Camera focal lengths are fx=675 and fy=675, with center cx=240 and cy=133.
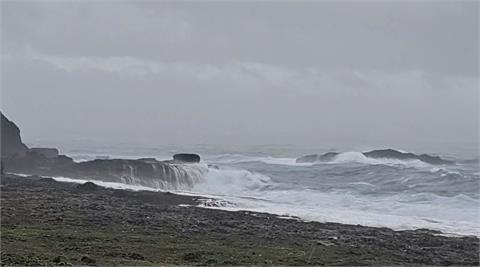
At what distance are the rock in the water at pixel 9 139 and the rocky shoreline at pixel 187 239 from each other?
85.8ft

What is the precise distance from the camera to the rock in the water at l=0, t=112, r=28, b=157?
5019 cm

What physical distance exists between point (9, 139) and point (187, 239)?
37.0 m

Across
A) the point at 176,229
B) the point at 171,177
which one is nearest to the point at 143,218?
the point at 176,229

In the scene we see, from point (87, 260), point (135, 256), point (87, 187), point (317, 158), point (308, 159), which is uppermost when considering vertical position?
point (317, 158)

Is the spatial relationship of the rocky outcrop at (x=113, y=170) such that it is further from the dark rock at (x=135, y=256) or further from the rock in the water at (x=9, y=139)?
the dark rock at (x=135, y=256)

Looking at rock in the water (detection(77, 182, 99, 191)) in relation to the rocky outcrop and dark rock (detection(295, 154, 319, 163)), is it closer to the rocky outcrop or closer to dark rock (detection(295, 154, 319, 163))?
the rocky outcrop

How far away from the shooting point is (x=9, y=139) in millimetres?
50844

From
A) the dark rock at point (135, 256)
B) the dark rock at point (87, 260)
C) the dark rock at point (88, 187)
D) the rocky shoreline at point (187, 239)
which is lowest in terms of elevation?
the dark rock at point (87, 260)

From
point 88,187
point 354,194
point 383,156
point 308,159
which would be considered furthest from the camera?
point 308,159

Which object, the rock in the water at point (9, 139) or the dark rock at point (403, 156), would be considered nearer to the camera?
the rock in the water at point (9, 139)

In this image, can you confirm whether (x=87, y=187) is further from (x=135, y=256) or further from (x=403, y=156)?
(x=403, y=156)

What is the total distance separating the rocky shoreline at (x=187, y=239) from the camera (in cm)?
1428

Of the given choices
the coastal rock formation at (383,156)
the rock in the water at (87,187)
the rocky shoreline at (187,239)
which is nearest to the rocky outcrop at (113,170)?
the rock in the water at (87,187)

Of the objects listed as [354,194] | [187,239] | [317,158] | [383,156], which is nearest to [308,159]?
[317,158]
